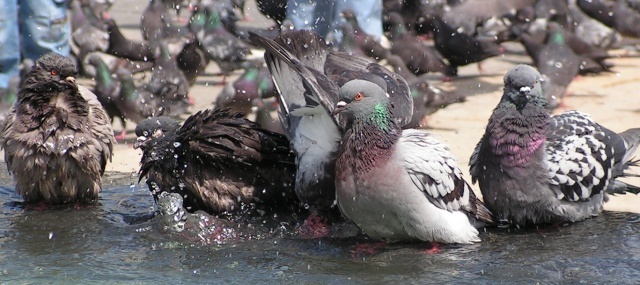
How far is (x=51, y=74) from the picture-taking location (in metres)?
5.59

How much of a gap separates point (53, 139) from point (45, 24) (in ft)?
8.94

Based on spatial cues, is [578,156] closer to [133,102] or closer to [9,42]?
[133,102]

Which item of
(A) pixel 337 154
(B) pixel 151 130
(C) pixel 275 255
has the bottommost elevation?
(C) pixel 275 255

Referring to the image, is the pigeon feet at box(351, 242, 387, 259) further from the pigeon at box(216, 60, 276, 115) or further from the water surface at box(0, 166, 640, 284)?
the pigeon at box(216, 60, 276, 115)

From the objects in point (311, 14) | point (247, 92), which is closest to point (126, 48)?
point (311, 14)

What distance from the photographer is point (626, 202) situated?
18.4 ft

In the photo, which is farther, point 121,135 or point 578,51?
point 578,51

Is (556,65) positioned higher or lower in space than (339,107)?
higher

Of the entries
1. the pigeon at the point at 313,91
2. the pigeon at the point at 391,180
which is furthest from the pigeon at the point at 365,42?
the pigeon at the point at 391,180

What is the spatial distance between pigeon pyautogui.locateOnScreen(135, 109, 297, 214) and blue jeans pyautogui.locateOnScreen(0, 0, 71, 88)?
284 cm

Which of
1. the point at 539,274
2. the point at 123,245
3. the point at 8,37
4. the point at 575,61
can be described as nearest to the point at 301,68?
the point at 123,245

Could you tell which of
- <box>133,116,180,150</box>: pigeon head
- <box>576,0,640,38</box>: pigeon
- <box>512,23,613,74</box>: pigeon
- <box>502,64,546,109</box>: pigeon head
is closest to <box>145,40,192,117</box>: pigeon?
<box>133,116,180,150</box>: pigeon head

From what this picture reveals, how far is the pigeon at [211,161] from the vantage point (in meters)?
5.26

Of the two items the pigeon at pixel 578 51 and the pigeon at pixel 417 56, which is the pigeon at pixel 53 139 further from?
the pigeon at pixel 578 51
